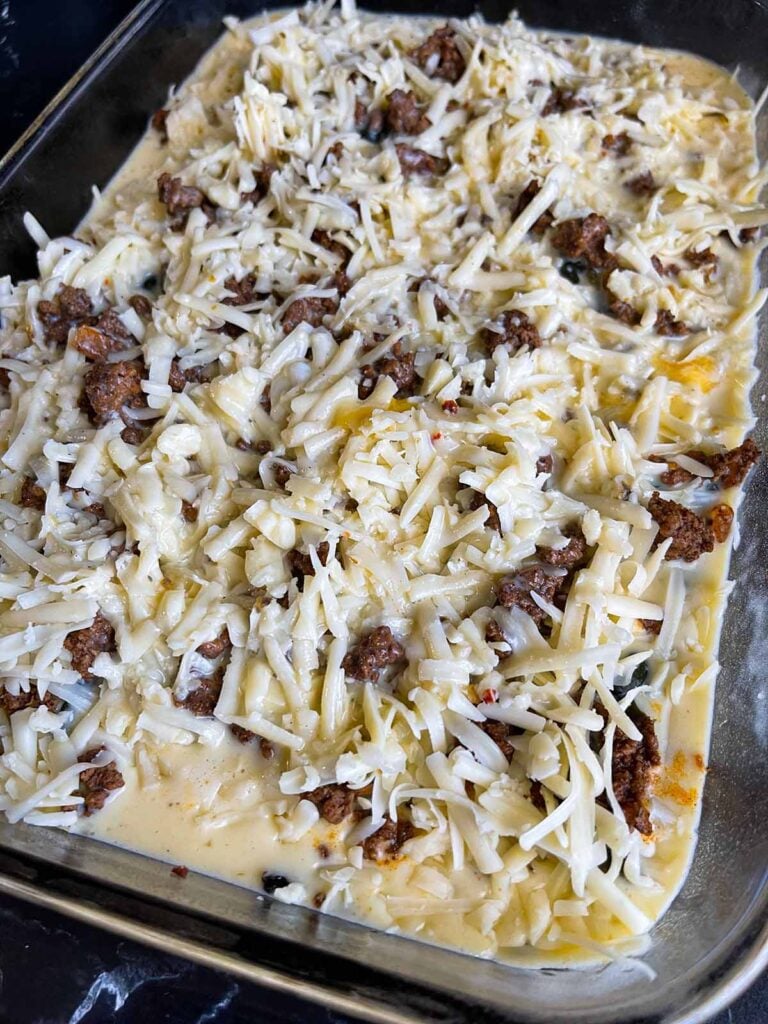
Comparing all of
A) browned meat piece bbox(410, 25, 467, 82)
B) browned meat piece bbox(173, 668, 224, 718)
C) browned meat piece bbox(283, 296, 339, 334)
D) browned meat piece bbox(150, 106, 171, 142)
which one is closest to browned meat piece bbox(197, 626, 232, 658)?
browned meat piece bbox(173, 668, 224, 718)

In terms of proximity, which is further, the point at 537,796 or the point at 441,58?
the point at 441,58

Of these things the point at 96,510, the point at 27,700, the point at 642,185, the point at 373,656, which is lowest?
the point at 373,656

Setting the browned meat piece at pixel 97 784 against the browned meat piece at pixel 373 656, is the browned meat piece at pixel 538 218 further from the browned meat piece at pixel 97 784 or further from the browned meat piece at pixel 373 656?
the browned meat piece at pixel 97 784

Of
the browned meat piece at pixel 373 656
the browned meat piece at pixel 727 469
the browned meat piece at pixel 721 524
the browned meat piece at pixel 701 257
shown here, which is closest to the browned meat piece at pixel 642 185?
the browned meat piece at pixel 701 257

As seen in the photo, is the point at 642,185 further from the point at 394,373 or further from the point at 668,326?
the point at 394,373

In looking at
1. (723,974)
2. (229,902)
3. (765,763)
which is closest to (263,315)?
(229,902)

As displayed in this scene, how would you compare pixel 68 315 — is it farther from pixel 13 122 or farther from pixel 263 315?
pixel 13 122

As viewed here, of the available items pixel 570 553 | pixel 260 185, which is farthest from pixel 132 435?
pixel 570 553

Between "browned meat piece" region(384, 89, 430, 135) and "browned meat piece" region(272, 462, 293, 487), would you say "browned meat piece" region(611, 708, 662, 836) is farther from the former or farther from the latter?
"browned meat piece" region(384, 89, 430, 135)
